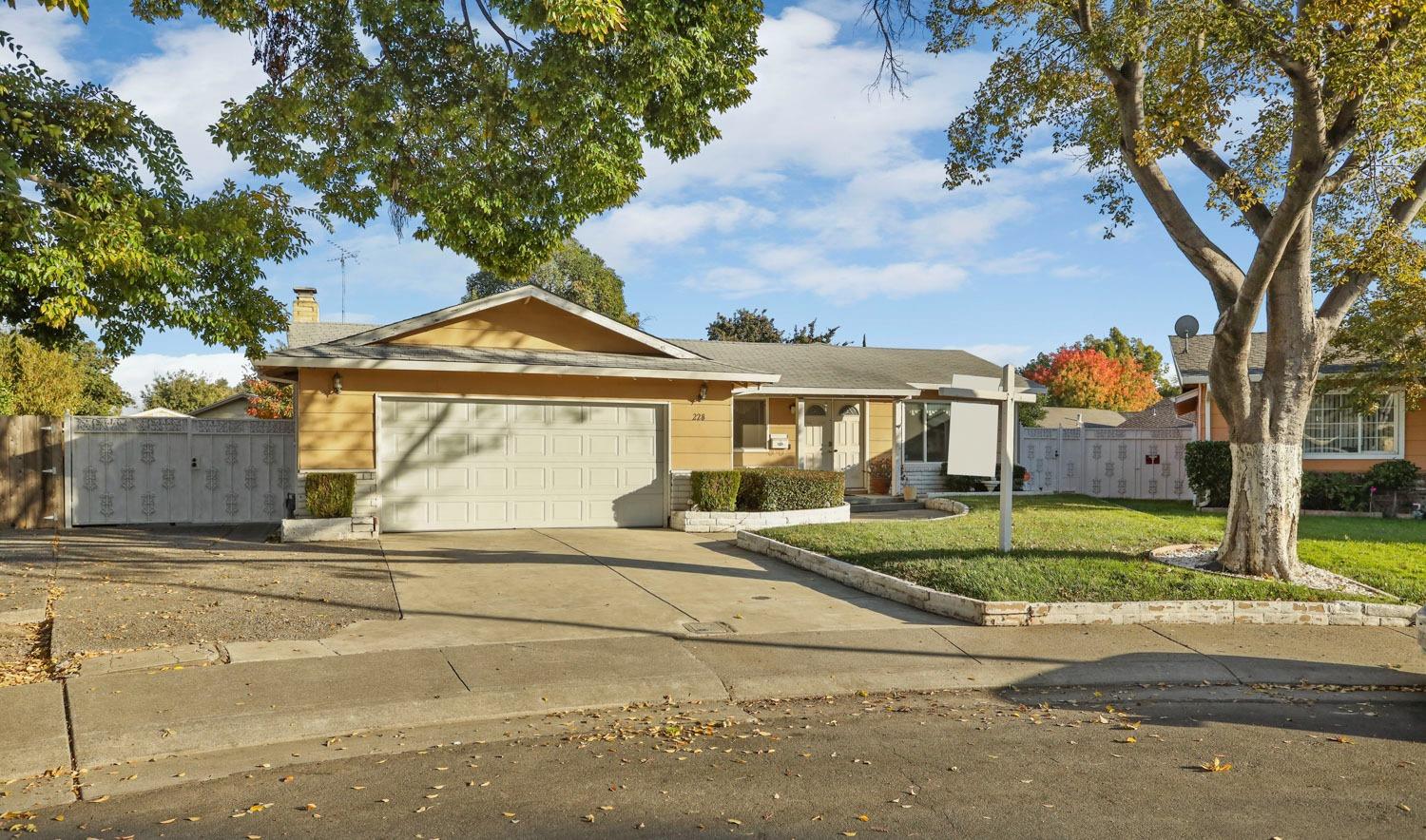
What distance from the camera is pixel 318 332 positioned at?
61.6ft

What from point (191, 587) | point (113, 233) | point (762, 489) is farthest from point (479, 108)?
point (762, 489)

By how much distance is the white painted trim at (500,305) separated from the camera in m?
15.0

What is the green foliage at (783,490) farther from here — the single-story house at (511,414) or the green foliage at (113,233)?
the green foliage at (113,233)

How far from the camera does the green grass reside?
947cm

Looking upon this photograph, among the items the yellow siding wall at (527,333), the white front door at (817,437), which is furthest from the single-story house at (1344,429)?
the yellow siding wall at (527,333)

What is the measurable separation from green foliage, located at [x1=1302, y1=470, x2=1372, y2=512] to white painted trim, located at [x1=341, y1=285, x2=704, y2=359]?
13.3 m

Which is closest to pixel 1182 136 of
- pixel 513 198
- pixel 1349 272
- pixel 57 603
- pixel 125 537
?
pixel 1349 272

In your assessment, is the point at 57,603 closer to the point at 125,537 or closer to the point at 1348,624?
the point at 125,537

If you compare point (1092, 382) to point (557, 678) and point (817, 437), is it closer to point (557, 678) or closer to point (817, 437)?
point (817, 437)

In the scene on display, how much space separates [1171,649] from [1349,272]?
18.8ft

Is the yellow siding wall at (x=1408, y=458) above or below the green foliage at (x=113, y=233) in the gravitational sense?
below

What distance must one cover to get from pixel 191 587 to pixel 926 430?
16.9m

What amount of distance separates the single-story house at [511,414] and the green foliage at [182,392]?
26.0 m

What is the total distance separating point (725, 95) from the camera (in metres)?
9.85
